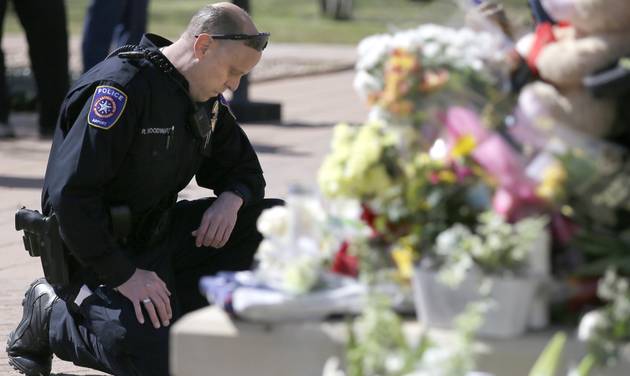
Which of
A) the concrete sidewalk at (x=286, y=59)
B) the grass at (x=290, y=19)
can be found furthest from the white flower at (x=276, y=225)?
the grass at (x=290, y=19)

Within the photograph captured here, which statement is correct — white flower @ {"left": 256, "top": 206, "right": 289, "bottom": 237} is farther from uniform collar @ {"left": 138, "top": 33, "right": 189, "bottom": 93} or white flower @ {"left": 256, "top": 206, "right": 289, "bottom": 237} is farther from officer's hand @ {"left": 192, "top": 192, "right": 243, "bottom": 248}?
officer's hand @ {"left": 192, "top": 192, "right": 243, "bottom": 248}

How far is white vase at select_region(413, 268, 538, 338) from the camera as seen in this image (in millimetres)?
2561

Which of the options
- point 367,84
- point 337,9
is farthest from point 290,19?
point 367,84

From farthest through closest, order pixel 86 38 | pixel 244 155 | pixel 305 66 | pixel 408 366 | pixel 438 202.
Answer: pixel 305 66
pixel 86 38
pixel 244 155
pixel 438 202
pixel 408 366

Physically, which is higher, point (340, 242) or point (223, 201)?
point (340, 242)

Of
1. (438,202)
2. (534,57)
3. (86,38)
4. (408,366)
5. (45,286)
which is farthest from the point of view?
(86,38)

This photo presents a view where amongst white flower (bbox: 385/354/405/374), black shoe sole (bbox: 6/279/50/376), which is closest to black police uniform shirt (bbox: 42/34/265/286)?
black shoe sole (bbox: 6/279/50/376)

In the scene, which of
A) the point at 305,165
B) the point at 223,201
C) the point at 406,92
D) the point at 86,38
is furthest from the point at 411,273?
the point at 86,38

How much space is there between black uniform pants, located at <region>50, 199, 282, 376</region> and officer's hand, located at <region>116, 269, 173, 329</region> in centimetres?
2

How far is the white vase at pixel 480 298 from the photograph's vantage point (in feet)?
8.40

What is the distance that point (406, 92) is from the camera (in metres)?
2.71

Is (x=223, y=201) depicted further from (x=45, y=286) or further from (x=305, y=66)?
(x=305, y=66)

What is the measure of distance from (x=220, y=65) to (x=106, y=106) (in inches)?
14.3

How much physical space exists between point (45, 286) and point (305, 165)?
3.62 m
